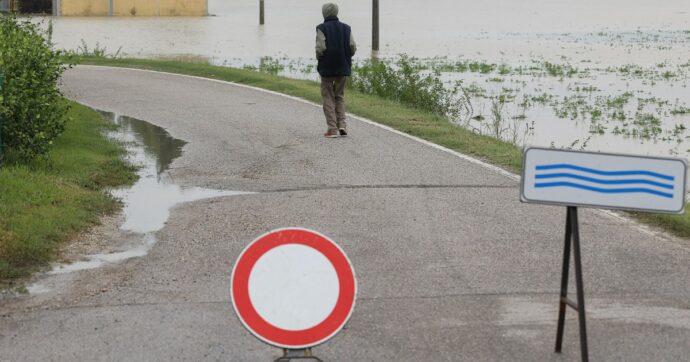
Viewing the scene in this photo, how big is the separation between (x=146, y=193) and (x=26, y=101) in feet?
5.02

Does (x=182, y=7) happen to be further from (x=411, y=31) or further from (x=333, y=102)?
(x=333, y=102)

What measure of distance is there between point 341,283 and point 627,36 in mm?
50742

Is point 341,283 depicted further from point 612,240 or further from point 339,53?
point 339,53

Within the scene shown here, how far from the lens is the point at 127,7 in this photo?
63.5 meters

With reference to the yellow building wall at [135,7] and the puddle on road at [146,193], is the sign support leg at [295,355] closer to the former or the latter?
the puddle on road at [146,193]

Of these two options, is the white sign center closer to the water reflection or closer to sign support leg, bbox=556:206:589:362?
sign support leg, bbox=556:206:589:362

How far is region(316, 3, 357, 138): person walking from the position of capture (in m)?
15.9

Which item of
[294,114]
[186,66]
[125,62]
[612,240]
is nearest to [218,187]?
[612,240]

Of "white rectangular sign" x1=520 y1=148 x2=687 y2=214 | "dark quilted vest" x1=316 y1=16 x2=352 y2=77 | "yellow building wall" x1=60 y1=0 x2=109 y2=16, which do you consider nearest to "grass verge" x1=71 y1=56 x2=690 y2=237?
"dark quilted vest" x1=316 y1=16 x2=352 y2=77

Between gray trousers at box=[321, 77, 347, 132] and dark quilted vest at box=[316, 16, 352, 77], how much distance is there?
0.19 metres

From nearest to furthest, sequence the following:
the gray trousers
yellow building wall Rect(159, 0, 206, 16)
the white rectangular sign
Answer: the white rectangular sign
the gray trousers
yellow building wall Rect(159, 0, 206, 16)

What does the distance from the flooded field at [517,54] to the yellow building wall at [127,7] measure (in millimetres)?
1636

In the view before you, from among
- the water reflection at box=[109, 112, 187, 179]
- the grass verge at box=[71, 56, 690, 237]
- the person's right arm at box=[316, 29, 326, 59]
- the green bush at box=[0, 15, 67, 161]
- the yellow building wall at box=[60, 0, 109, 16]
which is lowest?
the water reflection at box=[109, 112, 187, 179]

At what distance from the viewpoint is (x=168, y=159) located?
14523 mm
